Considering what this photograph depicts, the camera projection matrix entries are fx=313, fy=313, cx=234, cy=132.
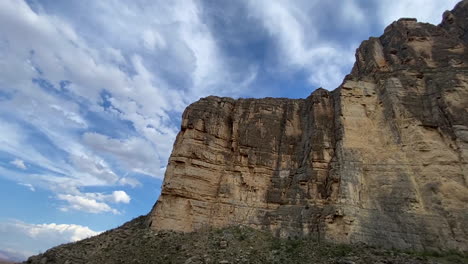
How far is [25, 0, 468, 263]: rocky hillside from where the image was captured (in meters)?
22.8

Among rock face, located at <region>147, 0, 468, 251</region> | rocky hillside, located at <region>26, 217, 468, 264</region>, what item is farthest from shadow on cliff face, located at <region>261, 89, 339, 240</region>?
rocky hillside, located at <region>26, 217, 468, 264</region>

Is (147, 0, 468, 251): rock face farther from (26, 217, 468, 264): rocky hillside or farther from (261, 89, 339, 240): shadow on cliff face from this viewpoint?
(26, 217, 468, 264): rocky hillside

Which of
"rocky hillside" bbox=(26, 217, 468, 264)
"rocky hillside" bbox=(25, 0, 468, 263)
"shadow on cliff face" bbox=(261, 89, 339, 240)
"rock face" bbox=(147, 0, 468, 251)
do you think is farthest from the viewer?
"shadow on cliff face" bbox=(261, 89, 339, 240)

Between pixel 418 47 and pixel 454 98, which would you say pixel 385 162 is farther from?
pixel 418 47

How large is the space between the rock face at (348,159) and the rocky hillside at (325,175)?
100 mm

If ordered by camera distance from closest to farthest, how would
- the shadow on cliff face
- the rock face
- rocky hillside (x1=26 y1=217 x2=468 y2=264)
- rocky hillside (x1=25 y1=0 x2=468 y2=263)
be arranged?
rocky hillside (x1=26 y1=217 x2=468 y2=264) < rocky hillside (x1=25 y1=0 x2=468 y2=263) < the rock face < the shadow on cliff face

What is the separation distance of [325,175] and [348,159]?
2443 mm

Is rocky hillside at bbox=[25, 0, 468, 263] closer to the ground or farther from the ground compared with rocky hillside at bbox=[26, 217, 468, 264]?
farther from the ground

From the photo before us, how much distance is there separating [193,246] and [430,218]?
57.9 feet

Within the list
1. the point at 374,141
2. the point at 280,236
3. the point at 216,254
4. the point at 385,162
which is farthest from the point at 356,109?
the point at 216,254

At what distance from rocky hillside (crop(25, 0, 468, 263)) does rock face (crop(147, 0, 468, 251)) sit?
100 millimetres

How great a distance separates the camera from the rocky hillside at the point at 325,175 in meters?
22.8

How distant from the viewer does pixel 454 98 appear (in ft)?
92.2

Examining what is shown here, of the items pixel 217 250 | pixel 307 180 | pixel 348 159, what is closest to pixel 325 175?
pixel 307 180
